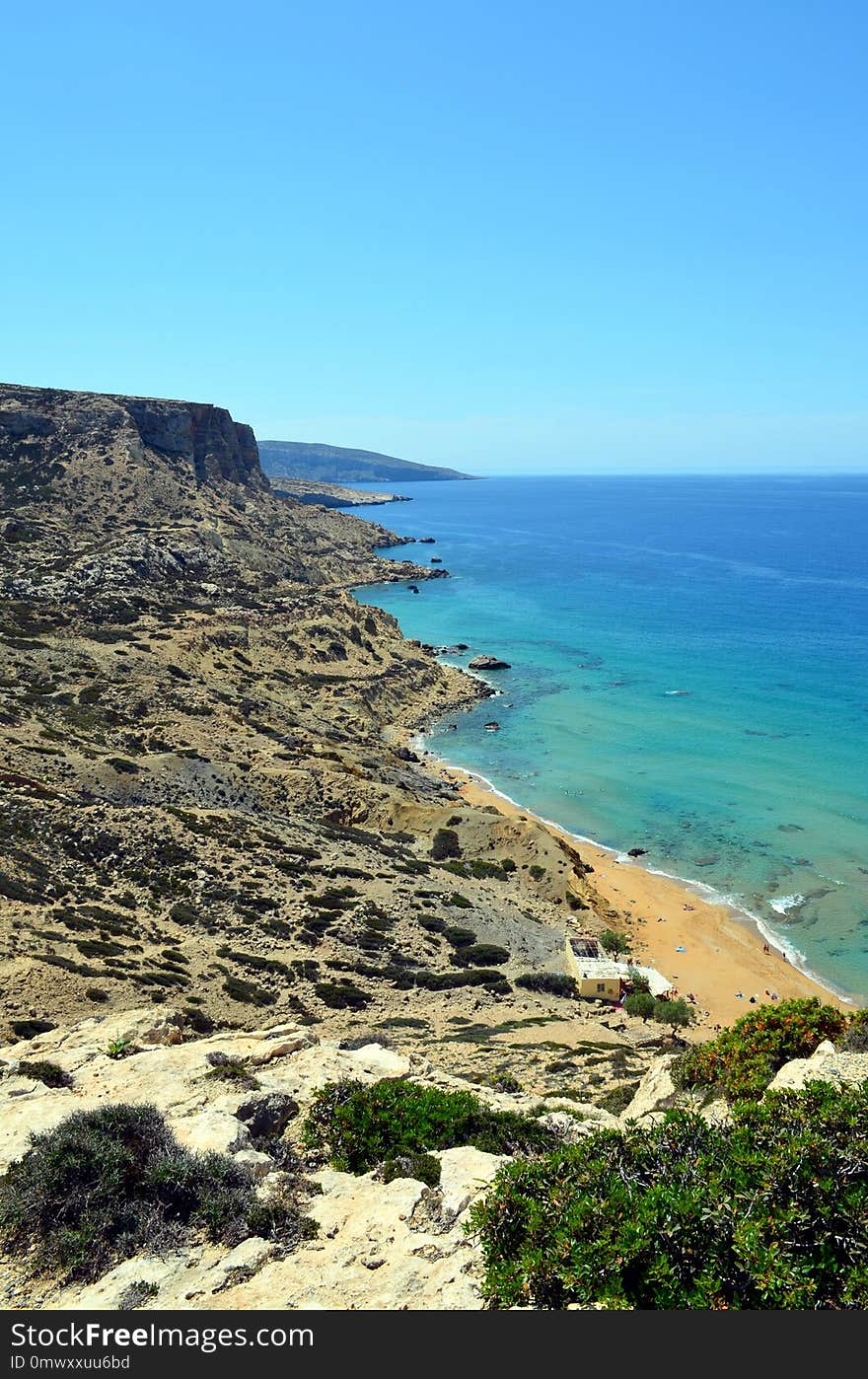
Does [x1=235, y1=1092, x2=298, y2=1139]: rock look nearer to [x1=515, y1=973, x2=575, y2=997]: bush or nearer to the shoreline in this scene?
[x1=515, y1=973, x2=575, y2=997]: bush

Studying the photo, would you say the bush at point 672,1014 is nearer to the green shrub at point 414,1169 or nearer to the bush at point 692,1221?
the green shrub at point 414,1169

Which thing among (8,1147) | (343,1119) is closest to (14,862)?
(8,1147)

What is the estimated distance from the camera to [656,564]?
150 meters

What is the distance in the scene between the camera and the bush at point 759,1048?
49.1 feet

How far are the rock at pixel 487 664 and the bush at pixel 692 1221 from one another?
248 ft

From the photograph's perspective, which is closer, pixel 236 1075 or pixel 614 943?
pixel 236 1075

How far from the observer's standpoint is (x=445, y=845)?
41.8 metres

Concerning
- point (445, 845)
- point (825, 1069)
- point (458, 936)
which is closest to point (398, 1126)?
point (825, 1069)

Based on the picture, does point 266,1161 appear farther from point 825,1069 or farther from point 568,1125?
point 825,1069

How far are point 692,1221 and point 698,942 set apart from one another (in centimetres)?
2995

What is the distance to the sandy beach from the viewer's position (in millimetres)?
32062

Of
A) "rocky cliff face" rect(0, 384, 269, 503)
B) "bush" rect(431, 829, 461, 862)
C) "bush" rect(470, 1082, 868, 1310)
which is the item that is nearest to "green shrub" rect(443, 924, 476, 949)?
"bush" rect(431, 829, 461, 862)

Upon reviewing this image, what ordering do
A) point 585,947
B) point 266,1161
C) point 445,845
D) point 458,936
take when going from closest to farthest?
point 266,1161 < point 458,936 < point 585,947 < point 445,845

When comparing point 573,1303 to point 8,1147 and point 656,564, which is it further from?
point 656,564
